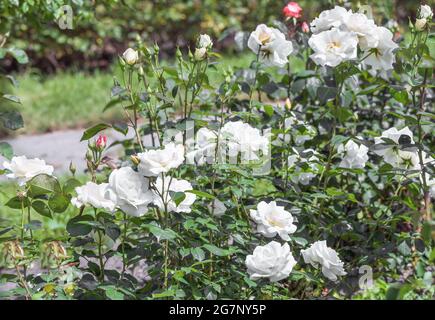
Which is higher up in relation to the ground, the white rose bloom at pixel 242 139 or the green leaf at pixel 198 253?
the white rose bloom at pixel 242 139

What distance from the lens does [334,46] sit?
2.41 metres

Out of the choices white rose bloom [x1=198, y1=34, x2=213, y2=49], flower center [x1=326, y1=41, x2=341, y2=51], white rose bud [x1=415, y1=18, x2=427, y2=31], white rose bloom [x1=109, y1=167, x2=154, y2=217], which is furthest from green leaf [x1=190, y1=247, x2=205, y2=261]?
white rose bud [x1=415, y1=18, x2=427, y2=31]

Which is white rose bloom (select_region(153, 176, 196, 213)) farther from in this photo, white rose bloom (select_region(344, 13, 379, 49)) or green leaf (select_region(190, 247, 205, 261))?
white rose bloom (select_region(344, 13, 379, 49))

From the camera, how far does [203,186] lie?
8.95 feet

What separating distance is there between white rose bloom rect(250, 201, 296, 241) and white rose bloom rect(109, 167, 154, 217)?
0.34 m

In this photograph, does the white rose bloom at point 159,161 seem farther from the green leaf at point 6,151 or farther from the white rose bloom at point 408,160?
the white rose bloom at point 408,160

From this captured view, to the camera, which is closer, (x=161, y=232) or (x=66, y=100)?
(x=161, y=232)

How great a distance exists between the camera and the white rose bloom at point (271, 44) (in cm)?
260

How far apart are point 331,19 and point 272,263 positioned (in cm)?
86

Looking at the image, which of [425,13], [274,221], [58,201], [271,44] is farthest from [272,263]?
[425,13]

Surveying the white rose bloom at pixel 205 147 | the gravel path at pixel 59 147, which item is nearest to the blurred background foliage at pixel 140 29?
the gravel path at pixel 59 147

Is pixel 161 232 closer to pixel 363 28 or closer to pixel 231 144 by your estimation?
pixel 231 144

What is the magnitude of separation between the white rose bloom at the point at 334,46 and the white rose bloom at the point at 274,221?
0.47m
